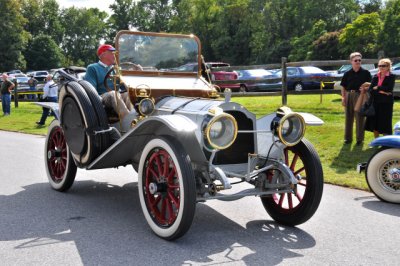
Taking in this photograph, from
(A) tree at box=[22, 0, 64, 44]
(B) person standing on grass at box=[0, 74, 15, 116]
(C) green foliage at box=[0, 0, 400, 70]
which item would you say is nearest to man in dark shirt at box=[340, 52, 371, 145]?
(B) person standing on grass at box=[0, 74, 15, 116]

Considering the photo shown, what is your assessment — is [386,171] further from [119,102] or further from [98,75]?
[98,75]

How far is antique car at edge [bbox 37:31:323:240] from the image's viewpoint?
436cm

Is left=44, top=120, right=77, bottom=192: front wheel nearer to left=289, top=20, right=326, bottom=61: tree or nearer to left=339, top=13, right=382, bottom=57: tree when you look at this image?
left=339, top=13, right=382, bottom=57: tree

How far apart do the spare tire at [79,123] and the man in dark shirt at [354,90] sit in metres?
5.42

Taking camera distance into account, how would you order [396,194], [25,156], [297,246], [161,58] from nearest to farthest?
[297,246], [396,194], [161,58], [25,156]

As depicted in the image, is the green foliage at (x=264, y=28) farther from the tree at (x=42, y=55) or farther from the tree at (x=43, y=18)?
the tree at (x=42, y=55)

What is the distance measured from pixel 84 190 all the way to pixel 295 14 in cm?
6068

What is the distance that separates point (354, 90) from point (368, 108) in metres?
1.13

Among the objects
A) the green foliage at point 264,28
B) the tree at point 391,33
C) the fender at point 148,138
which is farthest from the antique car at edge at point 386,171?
the green foliage at point 264,28

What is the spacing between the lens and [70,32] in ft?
285

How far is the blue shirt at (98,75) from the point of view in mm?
6184

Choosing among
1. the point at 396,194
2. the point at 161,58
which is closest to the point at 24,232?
the point at 161,58

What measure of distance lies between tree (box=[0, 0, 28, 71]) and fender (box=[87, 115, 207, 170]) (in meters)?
61.6

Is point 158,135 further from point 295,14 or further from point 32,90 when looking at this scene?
point 295,14
